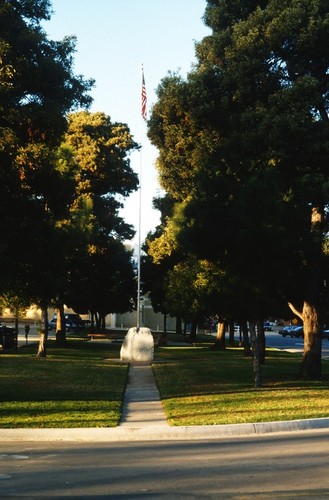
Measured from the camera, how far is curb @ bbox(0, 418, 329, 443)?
40.8ft

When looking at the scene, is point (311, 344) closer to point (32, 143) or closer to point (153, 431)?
point (32, 143)

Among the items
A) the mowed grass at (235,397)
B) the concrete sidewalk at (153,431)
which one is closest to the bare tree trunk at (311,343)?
the mowed grass at (235,397)

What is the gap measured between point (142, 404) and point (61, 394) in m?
2.52

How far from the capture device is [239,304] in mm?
20438

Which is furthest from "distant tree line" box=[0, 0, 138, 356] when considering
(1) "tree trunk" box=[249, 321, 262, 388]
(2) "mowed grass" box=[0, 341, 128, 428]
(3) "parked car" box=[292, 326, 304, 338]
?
(3) "parked car" box=[292, 326, 304, 338]

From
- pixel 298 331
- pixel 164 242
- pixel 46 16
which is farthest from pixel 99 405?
pixel 298 331

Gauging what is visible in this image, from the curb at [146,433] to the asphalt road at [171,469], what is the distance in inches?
20.0

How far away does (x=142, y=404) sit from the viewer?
1677 centimetres

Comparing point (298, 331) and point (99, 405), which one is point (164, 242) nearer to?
point (99, 405)

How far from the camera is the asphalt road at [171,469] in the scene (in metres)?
7.99

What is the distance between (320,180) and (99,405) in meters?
9.55

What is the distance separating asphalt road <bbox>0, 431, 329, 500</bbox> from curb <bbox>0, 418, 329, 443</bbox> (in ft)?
1.66

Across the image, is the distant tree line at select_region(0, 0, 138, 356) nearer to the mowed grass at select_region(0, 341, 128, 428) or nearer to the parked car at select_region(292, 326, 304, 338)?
the mowed grass at select_region(0, 341, 128, 428)

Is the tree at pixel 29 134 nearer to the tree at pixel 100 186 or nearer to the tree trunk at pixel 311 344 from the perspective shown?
the tree trunk at pixel 311 344
